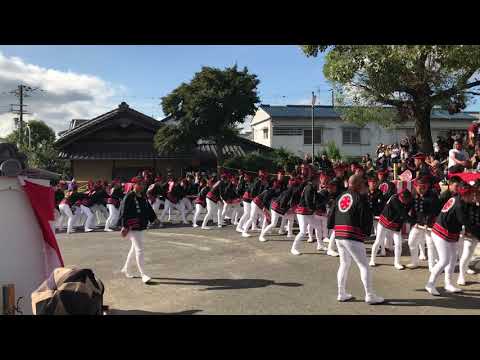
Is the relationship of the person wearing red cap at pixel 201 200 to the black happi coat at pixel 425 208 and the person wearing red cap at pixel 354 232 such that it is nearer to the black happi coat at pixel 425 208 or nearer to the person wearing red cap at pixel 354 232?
the black happi coat at pixel 425 208

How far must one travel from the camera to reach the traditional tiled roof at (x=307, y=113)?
108ft

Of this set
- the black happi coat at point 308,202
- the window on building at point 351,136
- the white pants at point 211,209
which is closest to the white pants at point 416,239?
the black happi coat at point 308,202

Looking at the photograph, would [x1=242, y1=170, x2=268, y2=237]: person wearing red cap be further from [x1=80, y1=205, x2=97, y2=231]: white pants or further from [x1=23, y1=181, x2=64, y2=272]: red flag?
[x1=23, y1=181, x2=64, y2=272]: red flag

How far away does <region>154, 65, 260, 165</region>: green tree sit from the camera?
71.3 feet

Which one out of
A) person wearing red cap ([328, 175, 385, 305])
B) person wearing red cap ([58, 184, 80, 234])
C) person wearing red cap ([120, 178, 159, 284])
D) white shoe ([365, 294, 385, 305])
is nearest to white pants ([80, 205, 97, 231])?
person wearing red cap ([58, 184, 80, 234])

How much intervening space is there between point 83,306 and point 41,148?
35.4 metres

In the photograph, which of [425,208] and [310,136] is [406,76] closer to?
[425,208]

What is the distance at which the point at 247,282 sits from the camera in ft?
24.4

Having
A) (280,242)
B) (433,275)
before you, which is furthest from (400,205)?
(280,242)

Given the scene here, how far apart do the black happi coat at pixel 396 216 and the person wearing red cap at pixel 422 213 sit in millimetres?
147

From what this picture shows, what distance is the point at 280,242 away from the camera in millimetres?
11133

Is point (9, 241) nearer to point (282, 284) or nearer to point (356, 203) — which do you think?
point (282, 284)

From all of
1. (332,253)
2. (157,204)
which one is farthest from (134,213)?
(157,204)

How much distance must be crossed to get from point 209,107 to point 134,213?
1498 centimetres
